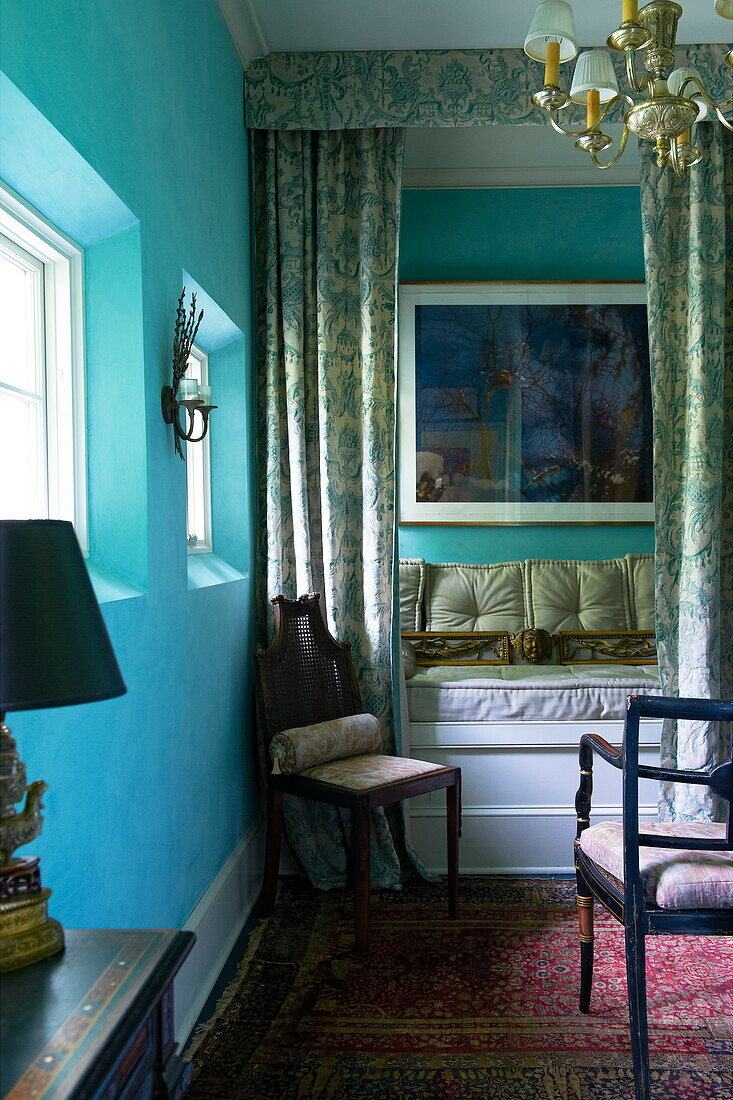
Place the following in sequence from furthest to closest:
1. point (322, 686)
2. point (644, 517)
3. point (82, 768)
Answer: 1. point (644, 517)
2. point (322, 686)
3. point (82, 768)

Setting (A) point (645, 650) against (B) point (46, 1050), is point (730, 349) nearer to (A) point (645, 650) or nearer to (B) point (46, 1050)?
(A) point (645, 650)

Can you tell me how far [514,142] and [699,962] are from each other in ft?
11.8

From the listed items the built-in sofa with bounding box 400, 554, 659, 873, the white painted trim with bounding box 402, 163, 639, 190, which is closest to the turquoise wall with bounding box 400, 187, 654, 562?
the white painted trim with bounding box 402, 163, 639, 190

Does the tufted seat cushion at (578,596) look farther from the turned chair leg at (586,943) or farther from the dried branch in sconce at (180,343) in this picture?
the dried branch in sconce at (180,343)

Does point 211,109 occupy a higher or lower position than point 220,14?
lower

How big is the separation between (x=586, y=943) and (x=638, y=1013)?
1.51 ft

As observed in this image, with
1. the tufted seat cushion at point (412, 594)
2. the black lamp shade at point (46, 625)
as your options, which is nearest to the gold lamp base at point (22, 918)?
the black lamp shade at point (46, 625)

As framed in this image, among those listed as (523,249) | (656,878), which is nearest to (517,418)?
(523,249)

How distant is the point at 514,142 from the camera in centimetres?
438

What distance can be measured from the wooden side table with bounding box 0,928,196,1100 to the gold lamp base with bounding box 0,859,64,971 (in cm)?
2

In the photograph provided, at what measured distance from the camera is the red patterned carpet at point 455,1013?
84.1 inches

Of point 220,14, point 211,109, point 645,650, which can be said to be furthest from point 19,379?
point 645,650

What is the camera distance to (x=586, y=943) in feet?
8.08

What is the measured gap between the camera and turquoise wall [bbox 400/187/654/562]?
4.77m
